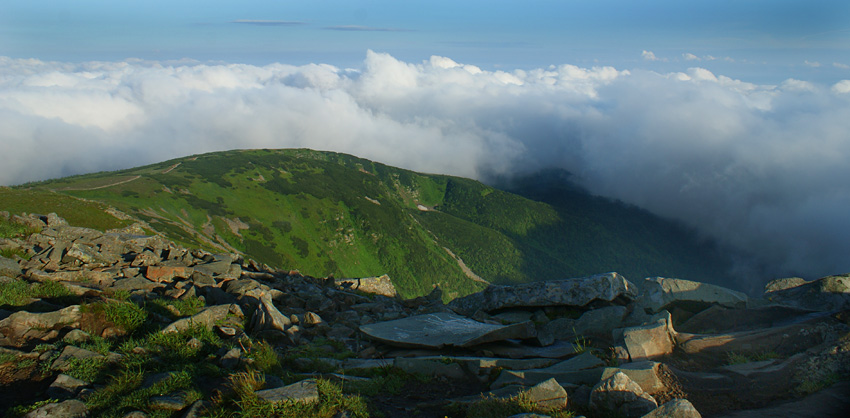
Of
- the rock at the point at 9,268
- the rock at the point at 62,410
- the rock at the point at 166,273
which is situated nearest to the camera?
the rock at the point at 62,410

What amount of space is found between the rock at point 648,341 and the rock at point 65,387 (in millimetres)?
12831

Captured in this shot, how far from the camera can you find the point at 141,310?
13508mm

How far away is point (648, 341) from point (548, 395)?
4.72 metres

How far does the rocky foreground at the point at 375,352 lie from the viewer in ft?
30.3

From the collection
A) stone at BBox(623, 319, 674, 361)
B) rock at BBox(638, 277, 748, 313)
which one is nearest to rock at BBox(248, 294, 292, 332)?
stone at BBox(623, 319, 674, 361)

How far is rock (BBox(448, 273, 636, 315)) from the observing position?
20.5 meters

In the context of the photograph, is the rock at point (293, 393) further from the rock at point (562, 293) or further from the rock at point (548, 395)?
the rock at point (562, 293)

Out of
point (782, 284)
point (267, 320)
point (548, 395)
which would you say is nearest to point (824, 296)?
point (782, 284)

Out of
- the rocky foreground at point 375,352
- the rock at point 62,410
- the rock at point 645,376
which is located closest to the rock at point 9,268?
the rocky foreground at point 375,352

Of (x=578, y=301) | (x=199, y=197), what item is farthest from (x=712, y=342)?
(x=199, y=197)

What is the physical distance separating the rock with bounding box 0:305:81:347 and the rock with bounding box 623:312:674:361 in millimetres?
14868

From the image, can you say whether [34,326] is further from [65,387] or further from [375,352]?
[375,352]

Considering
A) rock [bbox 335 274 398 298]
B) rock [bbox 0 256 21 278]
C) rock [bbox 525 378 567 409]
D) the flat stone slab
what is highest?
rock [bbox 0 256 21 278]

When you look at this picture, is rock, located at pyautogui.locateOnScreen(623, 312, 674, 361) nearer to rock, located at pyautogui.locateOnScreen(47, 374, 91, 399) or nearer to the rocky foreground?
the rocky foreground
